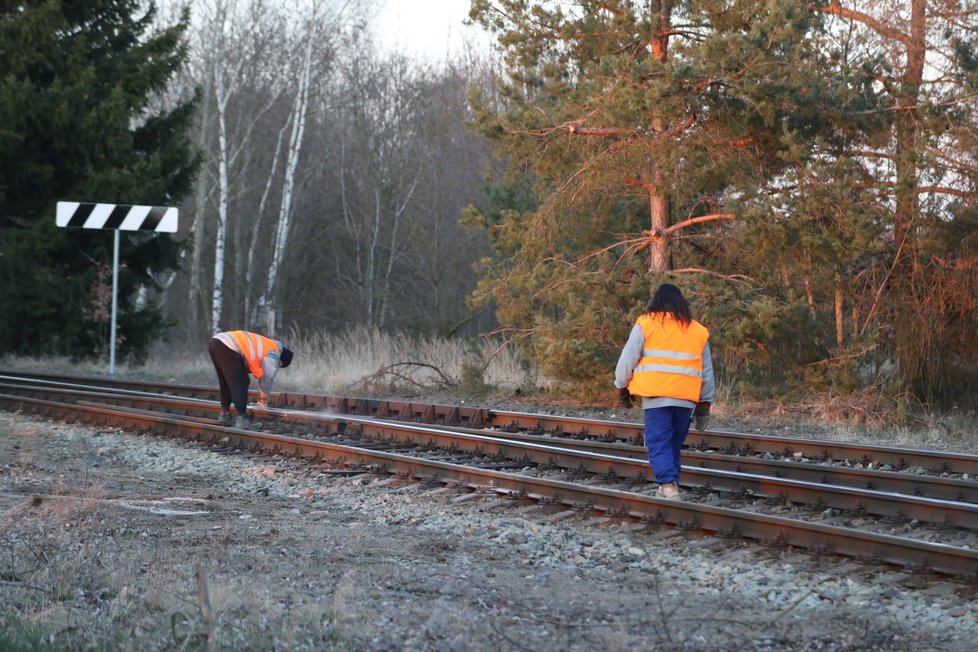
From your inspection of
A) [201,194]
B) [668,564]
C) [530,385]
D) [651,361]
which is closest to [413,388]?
[530,385]

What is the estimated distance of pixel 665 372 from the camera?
8484 millimetres

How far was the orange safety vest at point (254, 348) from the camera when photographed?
1227 cm

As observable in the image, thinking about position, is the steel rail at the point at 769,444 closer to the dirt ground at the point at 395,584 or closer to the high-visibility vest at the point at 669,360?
the high-visibility vest at the point at 669,360

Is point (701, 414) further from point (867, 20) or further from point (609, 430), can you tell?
point (867, 20)

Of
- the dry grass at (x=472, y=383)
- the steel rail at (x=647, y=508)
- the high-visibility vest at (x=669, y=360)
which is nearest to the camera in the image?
the steel rail at (x=647, y=508)

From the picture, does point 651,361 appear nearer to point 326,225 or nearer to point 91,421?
point 91,421

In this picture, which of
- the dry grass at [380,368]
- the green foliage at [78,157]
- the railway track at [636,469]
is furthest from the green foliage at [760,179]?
the green foliage at [78,157]

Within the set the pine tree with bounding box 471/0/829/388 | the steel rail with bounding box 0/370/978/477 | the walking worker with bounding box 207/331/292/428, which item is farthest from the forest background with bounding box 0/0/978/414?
the walking worker with bounding box 207/331/292/428

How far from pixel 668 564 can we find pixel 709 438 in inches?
220

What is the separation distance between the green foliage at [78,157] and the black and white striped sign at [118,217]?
4.46m

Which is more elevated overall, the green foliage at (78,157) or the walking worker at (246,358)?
the green foliage at (78,157)

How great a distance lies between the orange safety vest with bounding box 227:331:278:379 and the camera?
40.3 feet

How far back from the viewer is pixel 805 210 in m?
15.4

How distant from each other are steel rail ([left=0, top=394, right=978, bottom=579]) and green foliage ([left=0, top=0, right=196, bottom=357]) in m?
14.6
